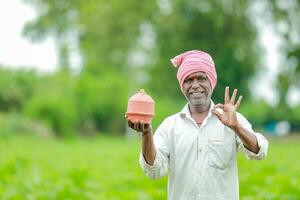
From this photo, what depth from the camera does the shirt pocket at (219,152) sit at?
3955mm

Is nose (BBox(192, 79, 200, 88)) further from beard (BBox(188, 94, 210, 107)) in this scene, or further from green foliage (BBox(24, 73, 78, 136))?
green foliage (BBox(24, 73, 78, 136))

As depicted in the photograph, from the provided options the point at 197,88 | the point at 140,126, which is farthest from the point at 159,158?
the point at 197,88

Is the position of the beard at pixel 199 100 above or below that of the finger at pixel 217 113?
above

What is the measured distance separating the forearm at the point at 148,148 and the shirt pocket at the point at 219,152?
304 millimetres

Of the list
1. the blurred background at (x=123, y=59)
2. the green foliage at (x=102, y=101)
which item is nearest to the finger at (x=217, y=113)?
the blurred background at (x=123, y=59)

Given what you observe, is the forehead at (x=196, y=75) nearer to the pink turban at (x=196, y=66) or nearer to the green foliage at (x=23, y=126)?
the pink turban at (x=196, y=66)

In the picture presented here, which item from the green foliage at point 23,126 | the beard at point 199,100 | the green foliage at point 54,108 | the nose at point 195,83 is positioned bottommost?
the beard at point 199,100

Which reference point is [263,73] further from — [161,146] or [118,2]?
[161,146]

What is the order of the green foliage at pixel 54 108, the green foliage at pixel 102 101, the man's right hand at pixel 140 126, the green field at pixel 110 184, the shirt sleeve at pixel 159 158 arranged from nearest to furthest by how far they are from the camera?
the man's right hand at pixel 140 126 < the shirt sleeve at pixel 159 158 < the green field at pixel 110 184 < the green foliage at pixel 54 108 < the green foliage at pixel 102 101

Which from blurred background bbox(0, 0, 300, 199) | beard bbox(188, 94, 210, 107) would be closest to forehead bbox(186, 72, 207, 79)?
beard bbox(188, 94, 210, 107)

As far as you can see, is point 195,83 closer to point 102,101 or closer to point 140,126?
point 140,126

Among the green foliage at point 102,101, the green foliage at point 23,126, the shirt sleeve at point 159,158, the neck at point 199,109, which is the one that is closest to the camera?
the shirt sleeve at point 159,158

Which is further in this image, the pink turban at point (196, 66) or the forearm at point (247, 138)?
the pink turban at point (196, 66)

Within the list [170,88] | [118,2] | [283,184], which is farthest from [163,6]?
[283,184]
